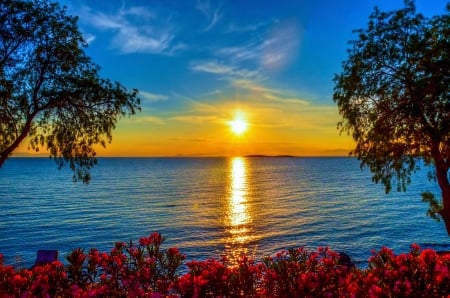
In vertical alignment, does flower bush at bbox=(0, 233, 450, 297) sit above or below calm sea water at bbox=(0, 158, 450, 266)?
above

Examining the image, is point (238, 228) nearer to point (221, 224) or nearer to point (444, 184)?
point (221, 224)

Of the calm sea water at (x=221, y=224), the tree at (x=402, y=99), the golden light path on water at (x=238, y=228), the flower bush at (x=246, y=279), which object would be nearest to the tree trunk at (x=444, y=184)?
the tree at (x=402, y=99)

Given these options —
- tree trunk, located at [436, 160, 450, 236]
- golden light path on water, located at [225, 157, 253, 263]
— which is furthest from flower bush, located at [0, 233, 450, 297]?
golden light path on water, located at [225, 157, 253, 263]

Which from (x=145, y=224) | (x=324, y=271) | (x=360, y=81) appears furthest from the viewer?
(x=145, y=224)

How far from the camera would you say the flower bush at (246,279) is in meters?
6.82

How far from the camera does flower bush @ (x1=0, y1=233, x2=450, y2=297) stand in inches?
269

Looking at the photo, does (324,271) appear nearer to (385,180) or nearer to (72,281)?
(72,281)

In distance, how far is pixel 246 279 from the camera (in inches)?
294

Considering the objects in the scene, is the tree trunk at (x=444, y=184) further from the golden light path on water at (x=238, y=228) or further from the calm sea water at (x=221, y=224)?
the calm sea water at (x=221, y=224)

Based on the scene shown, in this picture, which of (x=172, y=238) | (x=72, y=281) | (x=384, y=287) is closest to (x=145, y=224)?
(x=172, y=238)

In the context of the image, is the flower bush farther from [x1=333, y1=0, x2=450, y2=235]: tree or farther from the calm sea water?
the calm sea water

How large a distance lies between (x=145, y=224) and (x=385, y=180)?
128 ft

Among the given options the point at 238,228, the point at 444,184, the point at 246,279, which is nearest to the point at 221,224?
the point at 238,228

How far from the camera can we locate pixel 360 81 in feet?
50.5
